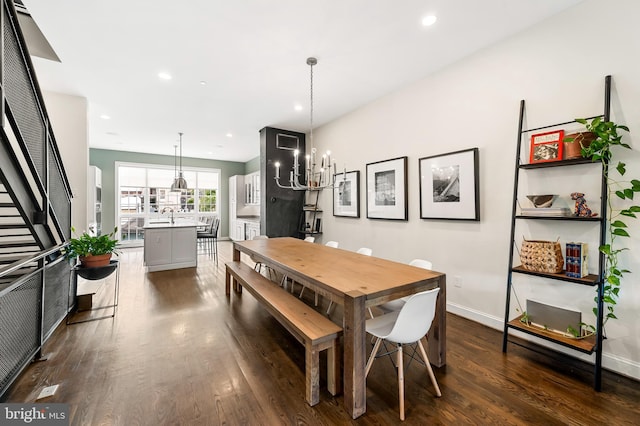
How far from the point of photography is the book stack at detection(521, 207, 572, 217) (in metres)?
2.15

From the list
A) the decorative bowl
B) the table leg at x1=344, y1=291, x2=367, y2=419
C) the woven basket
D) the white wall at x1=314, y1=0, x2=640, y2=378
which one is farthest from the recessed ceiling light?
the table leg at x1=344, y1=291, x2=367, y2=419

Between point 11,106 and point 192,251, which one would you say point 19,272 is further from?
point 192,251

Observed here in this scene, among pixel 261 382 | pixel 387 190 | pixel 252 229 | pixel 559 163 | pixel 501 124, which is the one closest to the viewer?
pixel 261 382

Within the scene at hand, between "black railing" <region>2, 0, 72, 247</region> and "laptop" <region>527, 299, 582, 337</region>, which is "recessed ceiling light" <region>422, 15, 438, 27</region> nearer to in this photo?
A: "laptop" <region>527, 299, 582, 337</region>

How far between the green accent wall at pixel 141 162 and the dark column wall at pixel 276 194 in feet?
11.7

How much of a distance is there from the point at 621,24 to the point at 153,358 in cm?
446

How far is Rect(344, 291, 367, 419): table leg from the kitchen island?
15.6ft

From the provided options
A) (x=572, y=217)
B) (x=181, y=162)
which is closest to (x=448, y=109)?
(x=572, y=217)

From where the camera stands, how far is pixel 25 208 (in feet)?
7.02

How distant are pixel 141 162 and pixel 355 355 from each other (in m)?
8.88

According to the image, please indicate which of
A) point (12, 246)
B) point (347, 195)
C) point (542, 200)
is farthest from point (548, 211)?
point (12, 246)

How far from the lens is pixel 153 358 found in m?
2.24

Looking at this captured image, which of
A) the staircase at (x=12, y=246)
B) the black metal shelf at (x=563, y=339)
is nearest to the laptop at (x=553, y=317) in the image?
the black metal shelf at (x=563, y=339)

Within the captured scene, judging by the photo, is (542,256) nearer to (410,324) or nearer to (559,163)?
(559,163)
